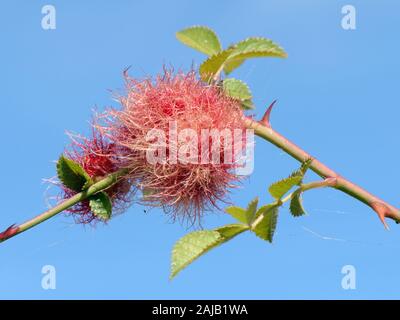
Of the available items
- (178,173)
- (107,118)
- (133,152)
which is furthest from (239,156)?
(107,118)

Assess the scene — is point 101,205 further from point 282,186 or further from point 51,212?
point 282,186

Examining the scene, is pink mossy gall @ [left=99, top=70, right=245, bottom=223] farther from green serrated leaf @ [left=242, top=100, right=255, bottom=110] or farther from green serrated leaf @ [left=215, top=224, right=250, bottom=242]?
green serrated leaf @ [left=215, top=224, right=250, bottom=242]

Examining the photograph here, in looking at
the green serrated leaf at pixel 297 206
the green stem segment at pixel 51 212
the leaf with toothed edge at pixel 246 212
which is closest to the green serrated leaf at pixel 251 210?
the leaf with toothed edge at pixel 246 212

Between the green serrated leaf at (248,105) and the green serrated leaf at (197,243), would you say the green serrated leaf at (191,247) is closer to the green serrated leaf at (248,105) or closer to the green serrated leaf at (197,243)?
the green serrated leaf at (197,243)

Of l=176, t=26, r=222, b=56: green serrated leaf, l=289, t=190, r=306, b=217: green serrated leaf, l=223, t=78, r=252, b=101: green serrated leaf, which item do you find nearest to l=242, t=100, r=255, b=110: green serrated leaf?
l=223, t=78, r=252, b=101: green serrated leaf

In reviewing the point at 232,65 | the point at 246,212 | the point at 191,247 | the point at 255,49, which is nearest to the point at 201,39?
the point at 232,65

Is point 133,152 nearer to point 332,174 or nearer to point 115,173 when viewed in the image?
point 115,173
